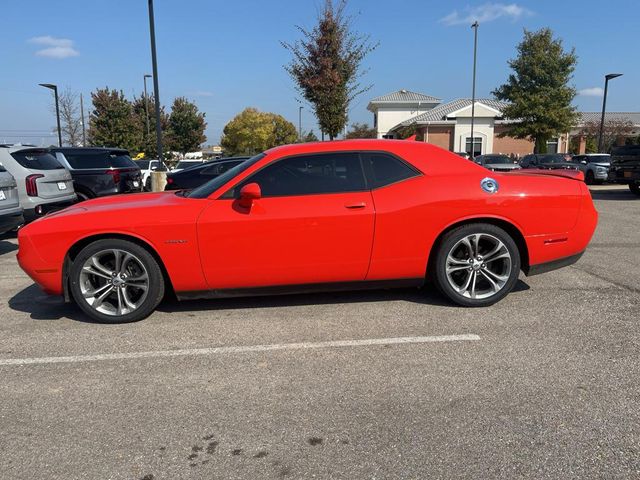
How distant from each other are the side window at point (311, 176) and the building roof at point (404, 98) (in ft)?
169

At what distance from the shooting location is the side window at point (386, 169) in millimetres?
4562

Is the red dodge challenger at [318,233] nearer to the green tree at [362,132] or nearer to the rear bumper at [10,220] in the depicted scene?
the rear bumper at [10,220]

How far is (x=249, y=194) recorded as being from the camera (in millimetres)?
4223

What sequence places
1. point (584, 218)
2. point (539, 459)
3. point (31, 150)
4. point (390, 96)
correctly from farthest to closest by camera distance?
1. point (390, 96)
2. point (31, 150)
3. point (584, 218)
4. point (539, 459)

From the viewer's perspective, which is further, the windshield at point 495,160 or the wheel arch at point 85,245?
the windshield at point 495,160

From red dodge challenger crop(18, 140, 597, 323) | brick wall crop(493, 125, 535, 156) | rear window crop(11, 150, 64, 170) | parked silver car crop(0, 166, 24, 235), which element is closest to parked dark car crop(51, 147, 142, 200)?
rear window crop(11, 150, 64, 170)

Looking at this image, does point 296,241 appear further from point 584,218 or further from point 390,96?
point 390,96

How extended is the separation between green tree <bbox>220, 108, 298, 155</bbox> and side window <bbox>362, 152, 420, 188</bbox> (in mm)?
60729

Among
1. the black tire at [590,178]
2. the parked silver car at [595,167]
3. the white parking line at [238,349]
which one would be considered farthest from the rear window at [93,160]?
the black tire at [590,178]

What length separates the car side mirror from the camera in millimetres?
4219

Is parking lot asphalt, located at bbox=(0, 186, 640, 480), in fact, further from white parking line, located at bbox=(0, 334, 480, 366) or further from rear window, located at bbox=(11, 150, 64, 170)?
rear window, located at bbox=(11, 150, 64, 170)

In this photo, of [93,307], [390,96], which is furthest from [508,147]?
[93,307]

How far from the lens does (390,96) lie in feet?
184

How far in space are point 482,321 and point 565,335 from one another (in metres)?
0.65
